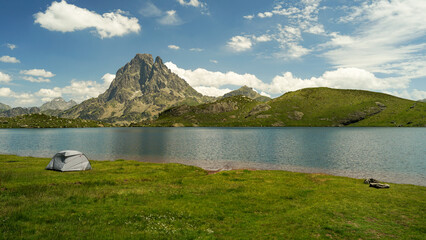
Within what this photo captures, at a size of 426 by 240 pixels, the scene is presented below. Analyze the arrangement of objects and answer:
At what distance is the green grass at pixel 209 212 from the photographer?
55.6 feet

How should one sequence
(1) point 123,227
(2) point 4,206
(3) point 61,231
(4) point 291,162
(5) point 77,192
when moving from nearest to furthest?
(3) point 61,231
(1) point 123,227
(2) point 4,206
(5) point 77,192
(4) point 291,162

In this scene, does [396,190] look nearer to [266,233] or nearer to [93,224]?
[266,233]

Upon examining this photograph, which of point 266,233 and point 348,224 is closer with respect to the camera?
point 266,233

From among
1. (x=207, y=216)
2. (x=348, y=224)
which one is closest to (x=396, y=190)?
(x=348, y=224)

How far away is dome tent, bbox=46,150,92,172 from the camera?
143 ft

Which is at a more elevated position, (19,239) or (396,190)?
(19,239)

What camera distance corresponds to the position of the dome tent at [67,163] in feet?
143

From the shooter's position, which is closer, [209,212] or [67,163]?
[209,212]

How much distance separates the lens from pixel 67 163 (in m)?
44.0

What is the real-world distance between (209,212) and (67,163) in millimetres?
36466

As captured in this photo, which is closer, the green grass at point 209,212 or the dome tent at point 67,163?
the green grass at point 209,212

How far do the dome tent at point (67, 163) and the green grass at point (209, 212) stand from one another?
8819 mm

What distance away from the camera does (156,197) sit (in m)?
26.9

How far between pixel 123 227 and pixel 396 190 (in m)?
38.0
